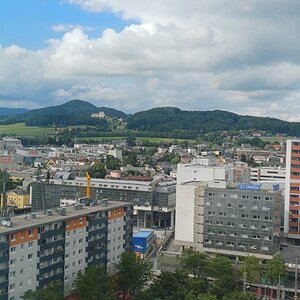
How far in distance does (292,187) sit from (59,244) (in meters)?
22.2

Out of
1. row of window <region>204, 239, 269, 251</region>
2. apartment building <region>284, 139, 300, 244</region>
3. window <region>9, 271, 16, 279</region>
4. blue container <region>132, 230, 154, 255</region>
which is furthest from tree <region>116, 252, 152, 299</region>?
apartment building <region>284, 139, 300, 244</region>

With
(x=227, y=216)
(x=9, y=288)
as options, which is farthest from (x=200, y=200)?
(x=9, y=288)

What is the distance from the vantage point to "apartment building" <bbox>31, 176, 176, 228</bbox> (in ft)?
180

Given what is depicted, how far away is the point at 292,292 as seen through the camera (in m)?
31.3

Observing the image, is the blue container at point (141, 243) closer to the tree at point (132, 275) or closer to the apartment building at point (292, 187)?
the apartment building at point (292, 187)

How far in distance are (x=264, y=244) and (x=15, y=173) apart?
50.6 meters

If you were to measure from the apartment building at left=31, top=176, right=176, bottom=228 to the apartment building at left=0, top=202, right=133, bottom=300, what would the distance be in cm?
2238

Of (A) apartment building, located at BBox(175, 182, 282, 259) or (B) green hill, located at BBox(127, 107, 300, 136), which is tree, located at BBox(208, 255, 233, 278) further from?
(B) green hill, located at BBox(127, 107, 300, 136)

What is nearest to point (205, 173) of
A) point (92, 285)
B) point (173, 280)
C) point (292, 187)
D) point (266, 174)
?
point (292, 187)

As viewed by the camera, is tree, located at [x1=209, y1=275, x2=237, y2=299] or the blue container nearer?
tree, located at [x1=209, y1=275, x2=237, y2=299]

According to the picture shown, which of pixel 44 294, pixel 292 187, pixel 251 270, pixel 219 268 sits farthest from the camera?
pixel 292 187

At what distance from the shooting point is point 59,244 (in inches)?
1028

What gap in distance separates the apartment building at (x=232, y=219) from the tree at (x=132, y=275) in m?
10.5

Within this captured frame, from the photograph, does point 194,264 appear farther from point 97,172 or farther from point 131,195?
point 97,172
